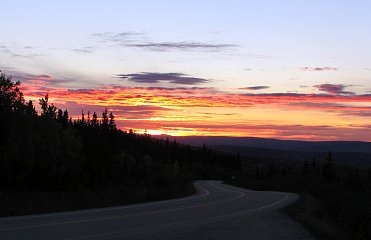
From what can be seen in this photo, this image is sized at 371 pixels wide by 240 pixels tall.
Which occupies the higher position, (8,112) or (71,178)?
(8,112)

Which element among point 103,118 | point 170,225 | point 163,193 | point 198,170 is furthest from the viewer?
point 198,170

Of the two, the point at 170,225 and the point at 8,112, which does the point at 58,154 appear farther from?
the point at 170,225

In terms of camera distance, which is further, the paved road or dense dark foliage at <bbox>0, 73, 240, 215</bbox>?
dense dark foliage at <bbox>0, 73, 240, 215</bbox>

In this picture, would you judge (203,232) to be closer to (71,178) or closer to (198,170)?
(71,178)

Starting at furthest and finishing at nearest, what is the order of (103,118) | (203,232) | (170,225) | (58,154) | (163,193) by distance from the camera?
(103,118)
(58,154)
(163,193)
(170,225)
(203,232)

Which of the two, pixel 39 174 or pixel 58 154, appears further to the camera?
pixel 58 154

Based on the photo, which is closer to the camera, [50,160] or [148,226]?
[148,226]

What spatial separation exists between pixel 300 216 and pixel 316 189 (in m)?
33.0

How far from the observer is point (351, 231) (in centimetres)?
1661

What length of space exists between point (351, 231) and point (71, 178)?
32.7 metres

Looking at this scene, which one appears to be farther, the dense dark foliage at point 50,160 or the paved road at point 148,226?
the dense dark foliage at point 50,160

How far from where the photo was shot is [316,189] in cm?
5525

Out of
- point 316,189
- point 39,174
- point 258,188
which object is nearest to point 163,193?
point 39,174

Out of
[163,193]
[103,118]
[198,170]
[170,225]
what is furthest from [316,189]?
[198,170]
